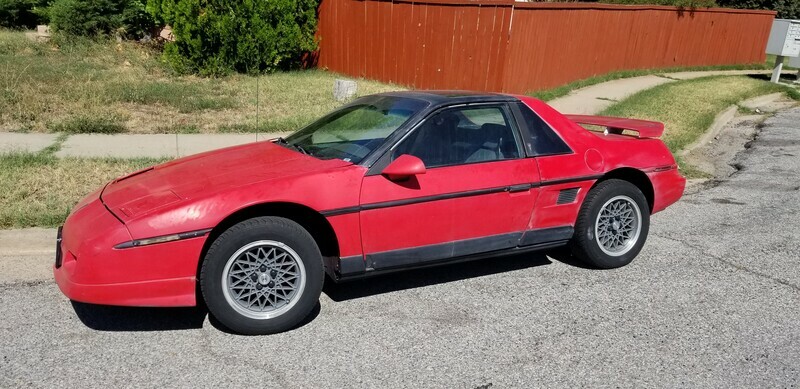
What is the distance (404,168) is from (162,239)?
4.73 feet

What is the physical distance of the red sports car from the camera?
12.3ft

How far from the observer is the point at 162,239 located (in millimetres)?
3691

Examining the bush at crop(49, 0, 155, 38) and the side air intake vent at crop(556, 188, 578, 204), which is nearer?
the side air intake vent at crop(556, 188, 578, 204)

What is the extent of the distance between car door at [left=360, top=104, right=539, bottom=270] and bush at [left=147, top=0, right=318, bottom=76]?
9.70m

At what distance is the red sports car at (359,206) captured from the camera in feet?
12.3

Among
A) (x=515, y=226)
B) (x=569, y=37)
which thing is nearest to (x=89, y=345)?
(x=515, y=226)

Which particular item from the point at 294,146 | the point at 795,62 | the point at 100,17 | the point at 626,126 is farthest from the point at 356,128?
the point at 795,62

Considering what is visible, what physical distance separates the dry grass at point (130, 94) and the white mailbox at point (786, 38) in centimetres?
1077

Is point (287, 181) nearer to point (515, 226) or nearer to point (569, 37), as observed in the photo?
point (515, 226)

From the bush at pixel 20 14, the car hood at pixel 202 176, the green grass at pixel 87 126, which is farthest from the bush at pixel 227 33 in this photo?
the car hood at pixel 202 176

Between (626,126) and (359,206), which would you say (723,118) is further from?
(359,206)

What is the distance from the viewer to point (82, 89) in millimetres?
10328

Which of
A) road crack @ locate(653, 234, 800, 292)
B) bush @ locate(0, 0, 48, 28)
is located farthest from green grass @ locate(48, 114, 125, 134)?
bush @ locate(0, 0, 48, 28)

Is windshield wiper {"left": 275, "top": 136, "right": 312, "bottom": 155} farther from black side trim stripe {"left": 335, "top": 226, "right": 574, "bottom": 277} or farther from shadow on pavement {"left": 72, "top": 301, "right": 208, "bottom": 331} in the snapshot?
shadow on pavement {"left": 72, "top": 301, "right": 208, "bottom": 331}
